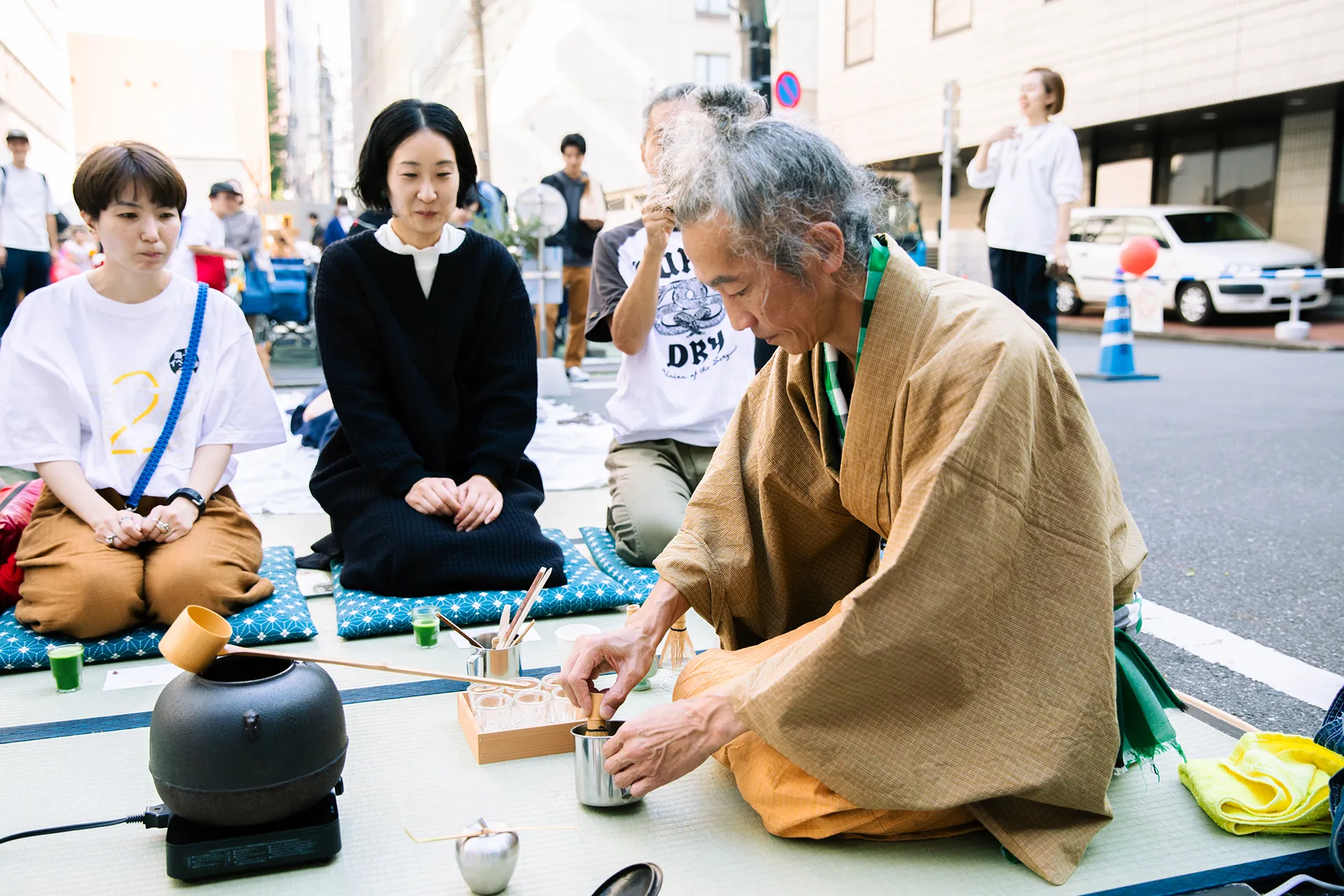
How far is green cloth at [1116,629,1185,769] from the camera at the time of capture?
6.10ft

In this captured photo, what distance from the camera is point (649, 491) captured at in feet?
10.9

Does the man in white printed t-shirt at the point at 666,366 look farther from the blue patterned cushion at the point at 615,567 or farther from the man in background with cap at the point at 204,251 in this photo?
the man in background with cap at the point at 204,251

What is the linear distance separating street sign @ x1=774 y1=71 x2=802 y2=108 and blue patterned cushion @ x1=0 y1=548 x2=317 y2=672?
15.2 feet

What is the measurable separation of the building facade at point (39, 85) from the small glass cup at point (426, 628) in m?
13.3

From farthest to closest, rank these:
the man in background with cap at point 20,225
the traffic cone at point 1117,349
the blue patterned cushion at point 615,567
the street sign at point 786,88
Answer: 1. the traffic cone at point 1117,349
2. the man in background with cap at point 20,225
3. the street sign at point 786,88
4. the blue patterned cushion at point 615,567

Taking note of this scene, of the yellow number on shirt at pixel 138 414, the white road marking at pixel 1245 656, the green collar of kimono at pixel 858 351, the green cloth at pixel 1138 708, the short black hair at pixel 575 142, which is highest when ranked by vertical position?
the short black hair at pixel 575 142

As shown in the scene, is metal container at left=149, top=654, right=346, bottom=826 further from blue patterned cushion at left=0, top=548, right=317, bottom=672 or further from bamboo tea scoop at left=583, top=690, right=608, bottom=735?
blue patterned cushion at left=0, top=548, right=317, bottom=672

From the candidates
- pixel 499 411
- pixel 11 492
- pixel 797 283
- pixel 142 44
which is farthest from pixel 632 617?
pixel 142 44

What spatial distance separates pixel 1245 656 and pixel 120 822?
2518 mm

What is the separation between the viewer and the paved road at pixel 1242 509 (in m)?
2.73

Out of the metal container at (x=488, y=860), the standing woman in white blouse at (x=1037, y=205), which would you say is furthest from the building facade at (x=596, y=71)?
the metal container at (x=488, y=860)

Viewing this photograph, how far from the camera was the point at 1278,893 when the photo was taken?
5.34 ft

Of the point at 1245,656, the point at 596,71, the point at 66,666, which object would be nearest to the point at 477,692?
the point at 66,666

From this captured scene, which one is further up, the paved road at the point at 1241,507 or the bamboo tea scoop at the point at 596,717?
the bamboo tea scoop at the point at 596,717
